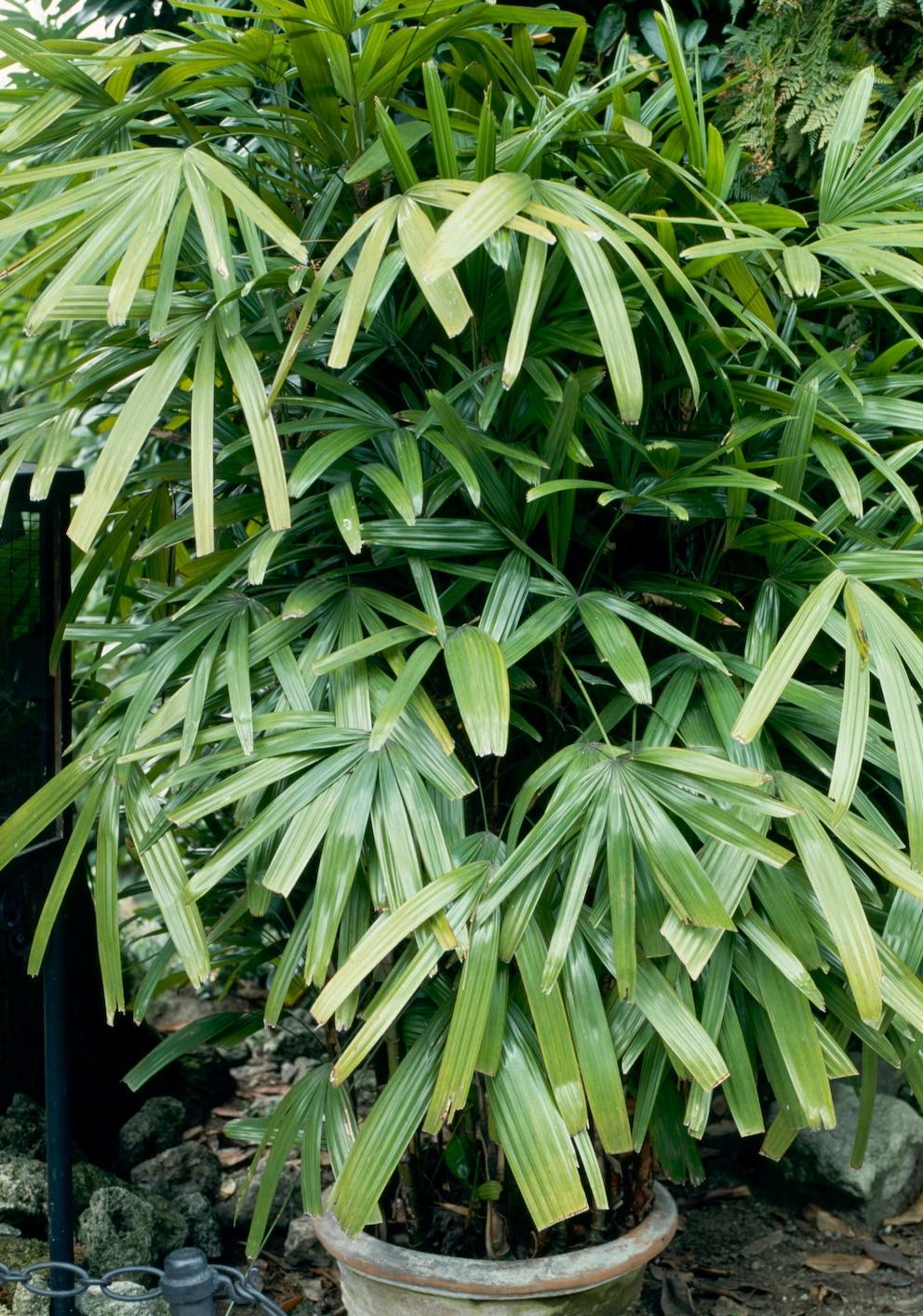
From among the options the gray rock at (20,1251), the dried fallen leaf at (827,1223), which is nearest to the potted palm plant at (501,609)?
the gray rock at (20,1251)

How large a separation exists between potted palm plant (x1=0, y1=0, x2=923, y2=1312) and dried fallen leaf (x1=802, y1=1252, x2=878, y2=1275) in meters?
0.55

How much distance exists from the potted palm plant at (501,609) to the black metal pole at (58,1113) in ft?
0.52

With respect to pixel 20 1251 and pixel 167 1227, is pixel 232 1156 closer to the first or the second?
pixel 167 1227

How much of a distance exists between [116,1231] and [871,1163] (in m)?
1.23

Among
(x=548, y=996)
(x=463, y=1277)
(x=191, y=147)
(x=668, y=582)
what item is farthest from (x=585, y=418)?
(x=463, y=1277)

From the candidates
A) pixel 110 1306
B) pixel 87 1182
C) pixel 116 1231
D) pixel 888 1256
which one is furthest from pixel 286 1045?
pixel 888 1256

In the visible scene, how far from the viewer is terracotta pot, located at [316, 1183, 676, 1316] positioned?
1.20m

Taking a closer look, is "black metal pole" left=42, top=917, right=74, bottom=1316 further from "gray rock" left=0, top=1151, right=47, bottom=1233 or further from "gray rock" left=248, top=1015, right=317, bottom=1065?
"gray rock" left=248, top=1015, right=317, bottom=1065

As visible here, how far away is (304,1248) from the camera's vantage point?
169 centimetres

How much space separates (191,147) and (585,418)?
20.1 inches

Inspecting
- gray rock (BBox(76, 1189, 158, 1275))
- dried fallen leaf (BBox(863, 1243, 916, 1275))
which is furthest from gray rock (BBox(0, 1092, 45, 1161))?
dried fallen leaf (BBox(863, 1243, 916, 1275))

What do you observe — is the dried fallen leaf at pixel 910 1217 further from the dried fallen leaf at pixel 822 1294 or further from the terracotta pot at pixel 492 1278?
the terracotta pot at pixel 492 1278

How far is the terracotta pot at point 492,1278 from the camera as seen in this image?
120 cm

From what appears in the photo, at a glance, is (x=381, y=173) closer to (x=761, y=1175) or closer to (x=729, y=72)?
(x=729, y=72)
